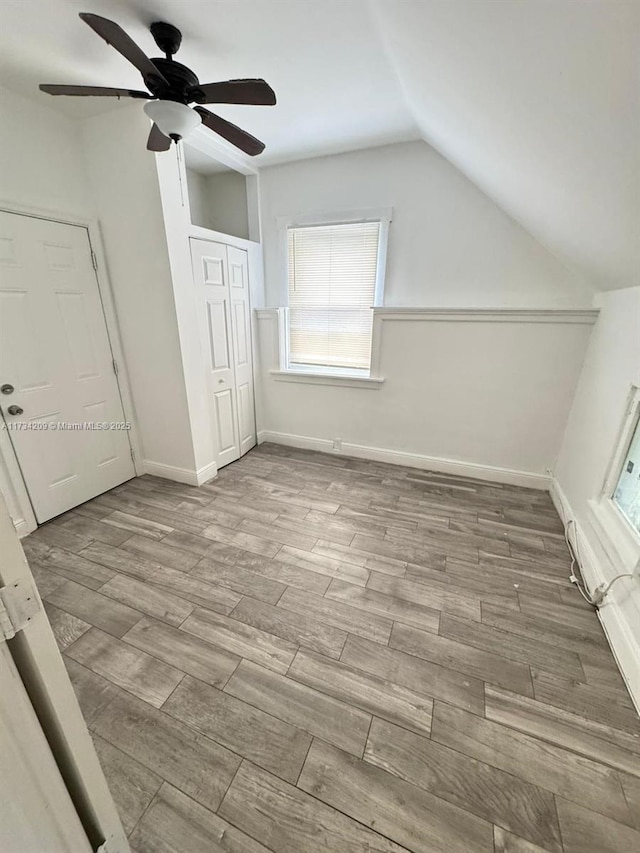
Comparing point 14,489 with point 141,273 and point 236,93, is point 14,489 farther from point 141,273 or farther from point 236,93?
point 236,93

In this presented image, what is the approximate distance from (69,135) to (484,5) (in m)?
2.73

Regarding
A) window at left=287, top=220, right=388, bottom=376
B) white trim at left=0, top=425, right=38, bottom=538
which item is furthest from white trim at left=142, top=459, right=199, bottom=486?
window at left=287, top=220, right=388, bottom=376

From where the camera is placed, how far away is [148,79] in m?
1.55

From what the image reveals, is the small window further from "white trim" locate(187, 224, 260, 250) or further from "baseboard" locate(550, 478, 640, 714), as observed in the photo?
"white trim" locate(187, 224, 260, 250)

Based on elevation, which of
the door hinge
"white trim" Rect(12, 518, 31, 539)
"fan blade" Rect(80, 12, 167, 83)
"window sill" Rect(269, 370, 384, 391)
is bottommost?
"white trim" Rect(12, 518, 31, 539)

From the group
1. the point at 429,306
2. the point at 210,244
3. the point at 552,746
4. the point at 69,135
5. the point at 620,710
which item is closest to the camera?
the point at 552,746

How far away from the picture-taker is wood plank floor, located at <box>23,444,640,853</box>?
3.46ft

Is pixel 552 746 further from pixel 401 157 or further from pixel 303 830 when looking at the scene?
pixel 401 157

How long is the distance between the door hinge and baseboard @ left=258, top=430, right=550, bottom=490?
9.99 ft

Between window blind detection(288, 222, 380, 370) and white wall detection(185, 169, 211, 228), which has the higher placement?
white wall detection(185, 169, 211, 228)

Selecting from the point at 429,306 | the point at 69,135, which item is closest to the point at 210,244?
the point at 69,135

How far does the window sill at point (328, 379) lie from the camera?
328 centimetres

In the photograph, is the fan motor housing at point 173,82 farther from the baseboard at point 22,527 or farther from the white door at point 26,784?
the baseboard at point 22,527

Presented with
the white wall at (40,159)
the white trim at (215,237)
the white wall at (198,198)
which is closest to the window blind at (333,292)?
the white trim at (215,237)
